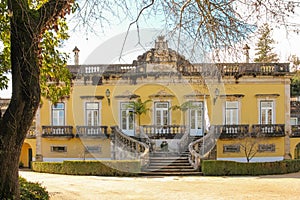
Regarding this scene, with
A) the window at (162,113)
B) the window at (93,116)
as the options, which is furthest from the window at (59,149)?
the window at (162,113)

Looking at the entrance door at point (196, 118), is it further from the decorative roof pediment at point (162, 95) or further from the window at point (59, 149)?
the window at point (59, 149)

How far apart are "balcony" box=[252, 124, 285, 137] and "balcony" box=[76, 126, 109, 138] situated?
705cm

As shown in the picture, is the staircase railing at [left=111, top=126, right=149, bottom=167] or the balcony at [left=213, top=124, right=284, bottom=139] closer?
the staircase railing at [left=111, top=126, right=149, bottom=167]

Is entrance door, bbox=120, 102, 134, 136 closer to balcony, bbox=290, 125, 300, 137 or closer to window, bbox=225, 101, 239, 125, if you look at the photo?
window, bbox=225, 101, 239, 125

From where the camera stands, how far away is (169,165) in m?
18.0

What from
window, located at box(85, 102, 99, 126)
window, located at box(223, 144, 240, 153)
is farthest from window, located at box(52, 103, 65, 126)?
window, located at box(223, 144, 240, 153)

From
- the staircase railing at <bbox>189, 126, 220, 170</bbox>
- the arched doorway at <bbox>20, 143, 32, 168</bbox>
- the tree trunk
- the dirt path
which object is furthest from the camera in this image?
the arched doorway at <bbox>20, 143, 32, 168</bbox>

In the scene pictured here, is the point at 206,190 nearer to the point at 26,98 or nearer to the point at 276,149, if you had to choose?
the point at 26,98

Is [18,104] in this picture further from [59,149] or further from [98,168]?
[59,149]

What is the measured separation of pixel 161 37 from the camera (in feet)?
23.1

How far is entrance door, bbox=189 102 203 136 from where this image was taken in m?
21.9

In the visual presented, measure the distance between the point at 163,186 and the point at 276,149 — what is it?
10598mm

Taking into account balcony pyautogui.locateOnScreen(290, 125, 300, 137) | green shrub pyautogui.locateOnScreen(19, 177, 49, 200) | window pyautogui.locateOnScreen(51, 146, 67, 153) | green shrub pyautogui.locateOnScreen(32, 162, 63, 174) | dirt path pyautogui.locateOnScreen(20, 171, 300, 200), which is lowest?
green shrub pyautogui.locateOnScreen(32, 162, 63, 174)

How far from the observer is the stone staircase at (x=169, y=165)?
1708 centimetres
